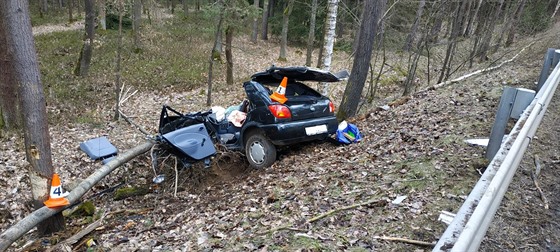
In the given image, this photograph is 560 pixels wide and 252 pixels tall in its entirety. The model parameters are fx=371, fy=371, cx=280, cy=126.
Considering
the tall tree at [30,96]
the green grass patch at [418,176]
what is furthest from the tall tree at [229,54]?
the green grass patch at [418,176]

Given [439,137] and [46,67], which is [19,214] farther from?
[46,67]

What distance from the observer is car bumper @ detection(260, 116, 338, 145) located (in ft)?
20.4

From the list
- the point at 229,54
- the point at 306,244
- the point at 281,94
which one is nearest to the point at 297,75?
the point at 281,94

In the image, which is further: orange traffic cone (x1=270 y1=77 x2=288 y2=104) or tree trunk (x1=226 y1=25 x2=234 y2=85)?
tree trunk (x1=226 y1=25 x2=234 y2=85)

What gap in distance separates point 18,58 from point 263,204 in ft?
11.7

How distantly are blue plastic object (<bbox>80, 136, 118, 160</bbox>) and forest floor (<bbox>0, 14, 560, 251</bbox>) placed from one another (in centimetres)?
19

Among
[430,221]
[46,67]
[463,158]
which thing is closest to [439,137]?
[463,158]

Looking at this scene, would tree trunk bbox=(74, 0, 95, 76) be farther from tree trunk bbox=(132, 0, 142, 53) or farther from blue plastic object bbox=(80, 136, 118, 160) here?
blue plastic object bbox=(80, 136, 118, 160)

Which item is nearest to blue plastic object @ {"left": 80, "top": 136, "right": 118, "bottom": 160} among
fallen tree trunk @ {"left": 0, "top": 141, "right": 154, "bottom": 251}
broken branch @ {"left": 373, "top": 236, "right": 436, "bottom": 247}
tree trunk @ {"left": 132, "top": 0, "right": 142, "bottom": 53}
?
Result: fallen tree trunk @ {"left": 0, "top": 141, "right": 154, "bottom": 251}

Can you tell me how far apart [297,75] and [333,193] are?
261cm

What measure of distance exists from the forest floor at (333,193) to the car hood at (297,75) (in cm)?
125

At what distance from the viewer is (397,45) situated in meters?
16.3

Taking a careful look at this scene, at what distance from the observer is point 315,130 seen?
256 inches

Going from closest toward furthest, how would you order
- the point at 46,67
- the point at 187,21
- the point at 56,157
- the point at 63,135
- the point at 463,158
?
the point at 463,158 < the point at 56,157 < the point at 63,135 < the point at 46,67 < the point at 187,21
